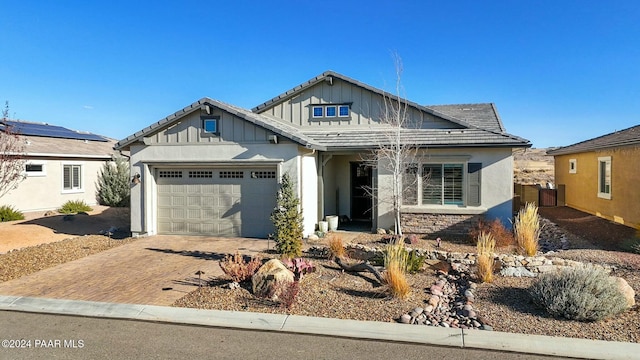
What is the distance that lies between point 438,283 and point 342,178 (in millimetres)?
8795

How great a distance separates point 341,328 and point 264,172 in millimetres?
→ 7891

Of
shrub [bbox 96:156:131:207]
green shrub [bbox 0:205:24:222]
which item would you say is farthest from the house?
shrub [bbox 96:156:131:207]

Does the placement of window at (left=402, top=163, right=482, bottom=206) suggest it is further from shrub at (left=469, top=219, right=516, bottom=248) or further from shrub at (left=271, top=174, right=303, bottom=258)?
shrub at (left=271, top=174, right=303, bottom=258)

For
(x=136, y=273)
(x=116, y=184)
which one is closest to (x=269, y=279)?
(x=136, y=273)

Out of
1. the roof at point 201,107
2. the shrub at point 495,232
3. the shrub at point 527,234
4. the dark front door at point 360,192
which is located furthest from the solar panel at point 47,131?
the shrub at point 527,234

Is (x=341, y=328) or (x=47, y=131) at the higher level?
(x=47, y=131)

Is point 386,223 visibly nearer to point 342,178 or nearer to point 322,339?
point 342,178

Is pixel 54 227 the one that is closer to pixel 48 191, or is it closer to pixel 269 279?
pixel 48 191

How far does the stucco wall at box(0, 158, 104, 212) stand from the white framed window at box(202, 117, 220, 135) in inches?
454

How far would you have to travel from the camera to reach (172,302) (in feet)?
23.4

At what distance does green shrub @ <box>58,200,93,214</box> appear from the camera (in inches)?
749

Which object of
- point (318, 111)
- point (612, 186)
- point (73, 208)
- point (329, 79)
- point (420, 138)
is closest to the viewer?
point (420, 138)

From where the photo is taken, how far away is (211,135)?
13.2 m

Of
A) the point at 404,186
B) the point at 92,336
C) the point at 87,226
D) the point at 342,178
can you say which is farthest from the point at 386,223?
the point at 87,226
